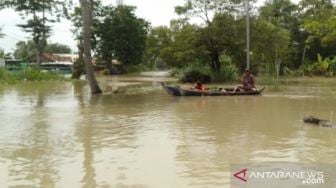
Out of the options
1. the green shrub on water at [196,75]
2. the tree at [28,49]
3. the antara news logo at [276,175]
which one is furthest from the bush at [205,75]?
the antara news logo at [276,175]

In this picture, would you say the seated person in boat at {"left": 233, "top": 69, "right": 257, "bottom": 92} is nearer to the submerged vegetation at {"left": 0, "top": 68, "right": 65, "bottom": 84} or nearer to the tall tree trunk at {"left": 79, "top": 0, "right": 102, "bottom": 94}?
the tall tree trunk at {"left": 79, "top": 0, "right": 102, "bottom": 94}

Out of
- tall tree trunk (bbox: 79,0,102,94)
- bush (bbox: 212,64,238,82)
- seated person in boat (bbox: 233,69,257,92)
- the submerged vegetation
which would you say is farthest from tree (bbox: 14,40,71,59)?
seated person in boat (bbox: 233,69,257,92)

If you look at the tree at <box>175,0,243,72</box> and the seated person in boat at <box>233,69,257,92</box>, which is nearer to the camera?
the seated person in boat at <box>233,69,257,92</box>

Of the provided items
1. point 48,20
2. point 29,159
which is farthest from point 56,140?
point 48,20

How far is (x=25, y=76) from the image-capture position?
4166 centimetres

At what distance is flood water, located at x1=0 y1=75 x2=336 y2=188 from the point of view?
8.08 meters

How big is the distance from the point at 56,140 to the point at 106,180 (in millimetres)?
4271

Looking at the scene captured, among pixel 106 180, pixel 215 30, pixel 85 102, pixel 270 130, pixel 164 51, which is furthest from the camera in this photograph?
pixel 164 51

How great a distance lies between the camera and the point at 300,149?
33.0 feet

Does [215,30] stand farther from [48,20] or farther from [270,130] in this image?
[270,130]

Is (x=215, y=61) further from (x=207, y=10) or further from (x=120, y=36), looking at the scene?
(x=120, y=36)

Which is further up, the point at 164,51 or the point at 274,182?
the point at 164,51

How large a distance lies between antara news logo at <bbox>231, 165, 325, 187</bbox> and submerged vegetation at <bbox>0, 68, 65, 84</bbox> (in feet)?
109

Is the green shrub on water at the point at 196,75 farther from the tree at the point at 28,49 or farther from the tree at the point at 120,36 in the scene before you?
the tree at the point at 28,49
